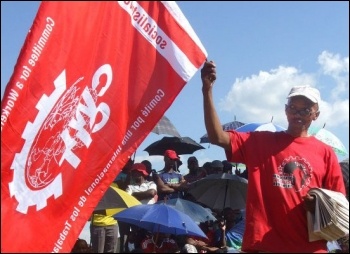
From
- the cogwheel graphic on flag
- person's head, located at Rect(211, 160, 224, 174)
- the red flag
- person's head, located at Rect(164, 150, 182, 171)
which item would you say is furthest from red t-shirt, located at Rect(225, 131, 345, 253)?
person's head, located at Rect(211, 160, 224, 174)

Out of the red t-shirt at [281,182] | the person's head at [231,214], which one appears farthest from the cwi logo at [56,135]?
the person's head at [231,214]

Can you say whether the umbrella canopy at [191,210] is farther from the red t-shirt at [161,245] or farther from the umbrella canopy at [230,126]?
the umbrella canopy at [230,126]

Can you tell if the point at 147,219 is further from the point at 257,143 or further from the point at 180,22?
the point at 180,22

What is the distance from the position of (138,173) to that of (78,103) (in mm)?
6327

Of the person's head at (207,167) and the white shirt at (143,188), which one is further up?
the person's head at (207,167)

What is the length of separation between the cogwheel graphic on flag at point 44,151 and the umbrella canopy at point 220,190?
22.7ft

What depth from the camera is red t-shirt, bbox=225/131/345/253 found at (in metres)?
4.08

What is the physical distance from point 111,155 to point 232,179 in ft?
22.7

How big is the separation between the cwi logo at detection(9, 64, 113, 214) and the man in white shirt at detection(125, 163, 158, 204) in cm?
625

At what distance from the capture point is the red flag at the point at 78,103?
322 cm

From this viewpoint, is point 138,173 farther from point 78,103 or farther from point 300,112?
point 78,103

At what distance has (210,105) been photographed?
166 inches

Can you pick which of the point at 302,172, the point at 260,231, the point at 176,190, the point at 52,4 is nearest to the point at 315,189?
the point at 302,172

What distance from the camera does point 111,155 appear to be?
359cm
